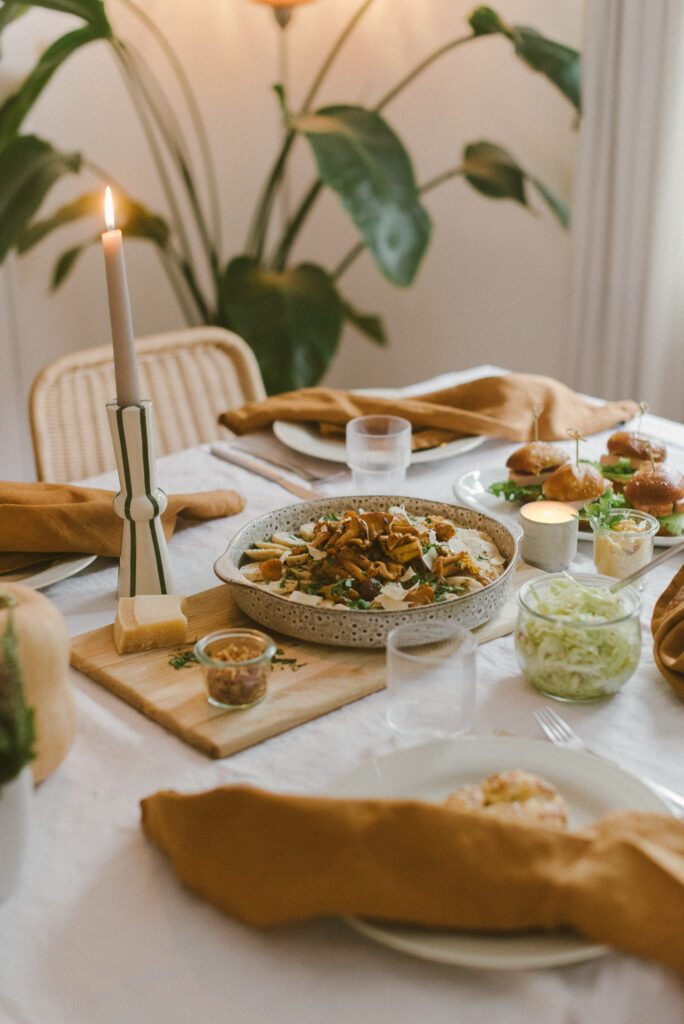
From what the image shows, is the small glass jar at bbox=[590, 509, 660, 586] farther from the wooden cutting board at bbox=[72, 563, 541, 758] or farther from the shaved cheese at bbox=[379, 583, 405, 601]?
the shaved cheese at bbox=[379, 583, 405, 601]

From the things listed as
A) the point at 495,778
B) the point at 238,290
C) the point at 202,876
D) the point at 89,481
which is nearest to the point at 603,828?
the point at 495,778

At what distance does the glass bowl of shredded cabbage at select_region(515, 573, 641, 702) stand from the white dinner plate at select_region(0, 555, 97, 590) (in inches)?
23.0

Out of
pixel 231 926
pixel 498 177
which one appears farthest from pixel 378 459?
pixel 498 177

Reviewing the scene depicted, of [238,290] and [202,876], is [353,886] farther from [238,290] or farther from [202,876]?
[238,290]

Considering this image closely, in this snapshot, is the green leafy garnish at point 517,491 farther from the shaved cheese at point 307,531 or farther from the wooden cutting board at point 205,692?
the wooden cutting board at point 205,692

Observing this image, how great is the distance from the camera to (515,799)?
2.62ft

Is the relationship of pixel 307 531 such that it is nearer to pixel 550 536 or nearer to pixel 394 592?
pixel 394 592

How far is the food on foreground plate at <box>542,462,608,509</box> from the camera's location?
56.1 inches

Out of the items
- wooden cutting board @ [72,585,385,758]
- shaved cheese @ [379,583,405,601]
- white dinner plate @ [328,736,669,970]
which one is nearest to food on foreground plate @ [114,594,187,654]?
wooden cutting board @ [72,585,385,758]

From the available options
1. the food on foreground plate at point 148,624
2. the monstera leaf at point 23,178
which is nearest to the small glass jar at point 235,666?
the food on foreground plate at point 148,624

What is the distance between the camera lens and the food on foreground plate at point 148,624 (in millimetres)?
1114

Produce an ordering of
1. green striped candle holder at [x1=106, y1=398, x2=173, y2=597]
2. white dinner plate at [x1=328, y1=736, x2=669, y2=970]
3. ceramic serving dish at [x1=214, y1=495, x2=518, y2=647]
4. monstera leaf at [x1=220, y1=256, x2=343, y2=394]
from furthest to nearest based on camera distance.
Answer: monstera leaf at [x1=220, y1=256, x2=343, y2=394] < green striped candle holder at [x1=106, y1=398, x2=173, y2=597] < ceramic serving dish at [x1=214, y1=495, x2=518, y2=647] < white dinner plate at [x1=328, y1=736, x2=669, y2=970]

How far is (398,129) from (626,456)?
250 cm

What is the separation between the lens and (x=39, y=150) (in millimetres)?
2873
